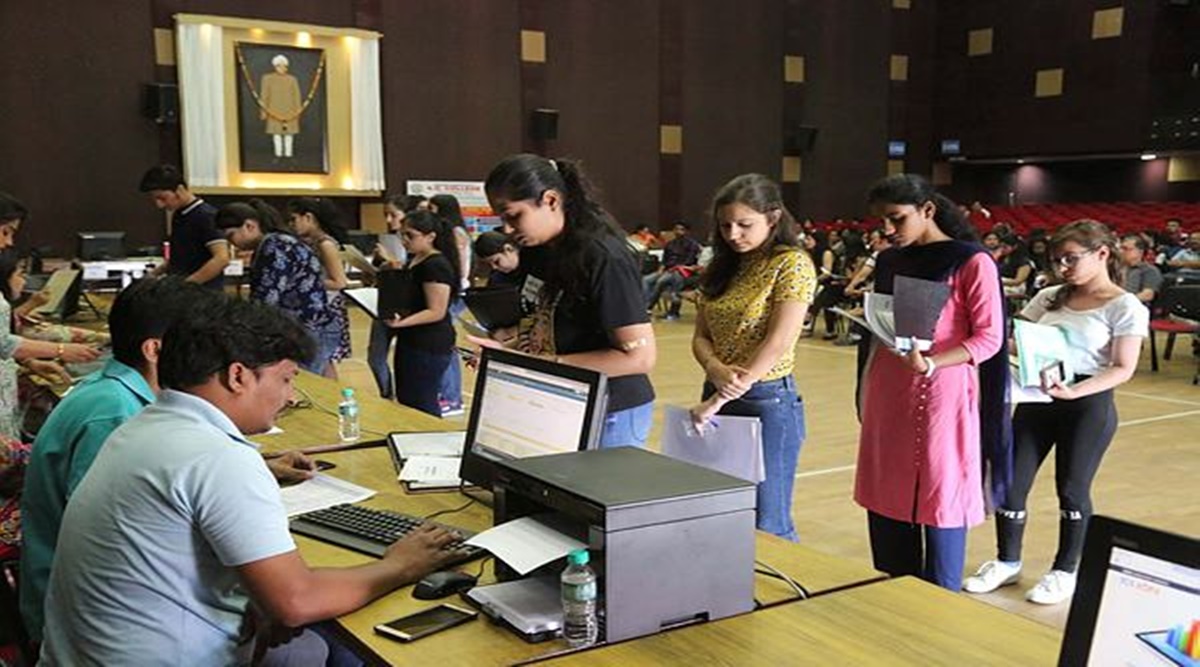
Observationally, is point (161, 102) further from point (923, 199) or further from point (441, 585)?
point (441, 585)

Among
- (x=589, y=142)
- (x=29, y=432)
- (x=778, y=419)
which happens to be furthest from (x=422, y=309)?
(x=589, y=142)

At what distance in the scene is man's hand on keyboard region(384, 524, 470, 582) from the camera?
174 cm

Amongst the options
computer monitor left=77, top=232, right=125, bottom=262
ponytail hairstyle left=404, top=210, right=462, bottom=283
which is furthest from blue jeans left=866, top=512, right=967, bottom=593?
computer monitor left=77, top=232, right=125, bottom=262

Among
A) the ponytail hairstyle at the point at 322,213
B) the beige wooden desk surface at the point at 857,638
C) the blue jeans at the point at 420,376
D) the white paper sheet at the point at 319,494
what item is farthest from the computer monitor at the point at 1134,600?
the ponytail hairstyle at the point at 322,213

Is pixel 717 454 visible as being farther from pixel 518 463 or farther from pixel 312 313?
pixel 312 313

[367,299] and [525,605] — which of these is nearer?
[525,605]

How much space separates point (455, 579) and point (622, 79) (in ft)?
48.0

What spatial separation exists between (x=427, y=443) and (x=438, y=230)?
6.94 ft

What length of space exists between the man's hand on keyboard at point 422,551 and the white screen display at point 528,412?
243 millimetres

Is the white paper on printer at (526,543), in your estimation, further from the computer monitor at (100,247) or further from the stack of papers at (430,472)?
the computer monitor at (100,247)

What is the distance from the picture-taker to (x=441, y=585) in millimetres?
1686

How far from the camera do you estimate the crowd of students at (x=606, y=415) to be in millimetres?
1515

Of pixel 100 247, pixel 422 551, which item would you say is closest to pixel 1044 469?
pixel 422 551

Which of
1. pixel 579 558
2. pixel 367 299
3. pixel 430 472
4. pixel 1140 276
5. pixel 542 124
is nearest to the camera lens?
pixel 579 558
